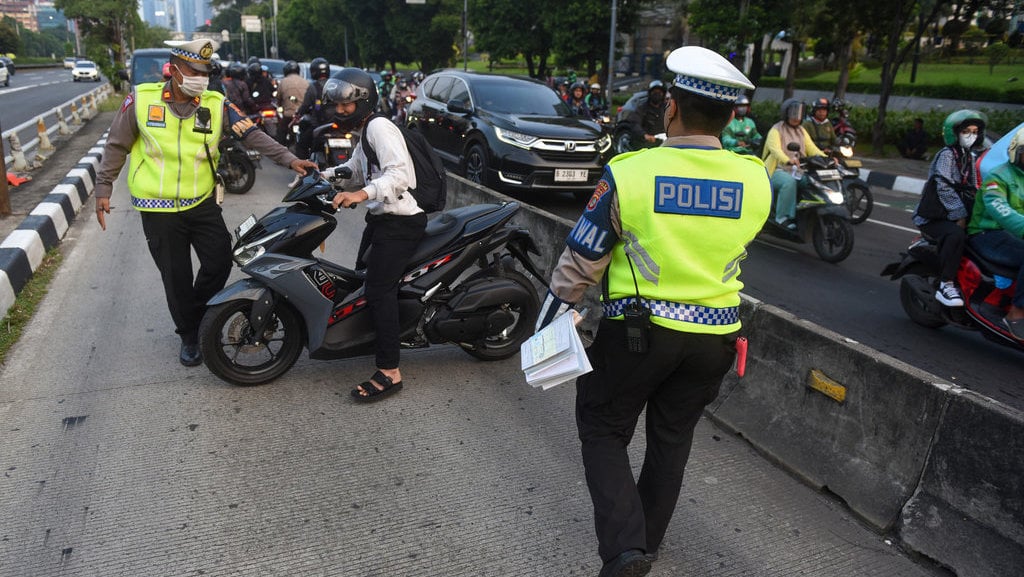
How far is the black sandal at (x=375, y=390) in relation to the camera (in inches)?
161

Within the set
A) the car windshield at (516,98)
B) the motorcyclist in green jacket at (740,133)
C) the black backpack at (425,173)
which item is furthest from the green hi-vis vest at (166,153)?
the motorcyclist in green jacket at (740,133)

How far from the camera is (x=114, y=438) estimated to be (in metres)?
3.63

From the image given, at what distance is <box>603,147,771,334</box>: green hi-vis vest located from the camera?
2.20 meters

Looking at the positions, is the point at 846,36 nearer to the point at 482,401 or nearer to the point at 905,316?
the point at 905,316

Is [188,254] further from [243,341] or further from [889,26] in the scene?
[889,26]

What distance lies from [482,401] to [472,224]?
3.45 feet

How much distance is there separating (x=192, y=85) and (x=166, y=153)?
42 centimetres

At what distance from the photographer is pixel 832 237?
782 centimetres

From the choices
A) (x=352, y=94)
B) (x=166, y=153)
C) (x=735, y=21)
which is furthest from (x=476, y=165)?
(x=735, y=21)

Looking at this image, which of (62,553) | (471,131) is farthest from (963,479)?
(471,131)

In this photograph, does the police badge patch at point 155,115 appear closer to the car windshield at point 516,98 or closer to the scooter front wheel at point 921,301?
the scooter front wheel at point 921,301

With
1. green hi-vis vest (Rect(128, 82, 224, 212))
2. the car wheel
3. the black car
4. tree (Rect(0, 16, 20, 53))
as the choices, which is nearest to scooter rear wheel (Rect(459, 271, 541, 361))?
green hi-vis vest (Rect(128, 82, 224, 212))

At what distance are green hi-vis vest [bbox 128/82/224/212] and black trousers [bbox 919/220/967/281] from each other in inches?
195

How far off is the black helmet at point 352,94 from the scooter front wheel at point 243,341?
3.62ft
